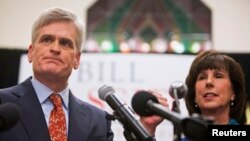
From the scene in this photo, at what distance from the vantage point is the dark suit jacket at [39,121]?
174 cm

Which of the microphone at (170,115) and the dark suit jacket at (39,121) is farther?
the dark suit jacket at (39,121)

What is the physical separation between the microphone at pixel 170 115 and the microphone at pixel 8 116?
0.38 metres

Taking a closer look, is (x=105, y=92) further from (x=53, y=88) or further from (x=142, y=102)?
(x=53, y=88)

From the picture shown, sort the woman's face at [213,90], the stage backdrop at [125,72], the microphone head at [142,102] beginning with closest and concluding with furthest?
the microphone head at [142,102], the woman's face at [213,90], the stage backdrop at [125,72]

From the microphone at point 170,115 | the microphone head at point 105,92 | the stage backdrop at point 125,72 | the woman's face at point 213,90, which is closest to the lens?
the microphone at point 170,115

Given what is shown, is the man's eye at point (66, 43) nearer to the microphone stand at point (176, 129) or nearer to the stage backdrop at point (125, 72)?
the microphone stand at point (176, 129)

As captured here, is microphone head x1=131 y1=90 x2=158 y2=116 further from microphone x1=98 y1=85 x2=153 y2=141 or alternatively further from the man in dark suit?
the man in dark suit

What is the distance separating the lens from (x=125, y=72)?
4.05 m

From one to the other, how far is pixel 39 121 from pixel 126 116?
0.53 meters

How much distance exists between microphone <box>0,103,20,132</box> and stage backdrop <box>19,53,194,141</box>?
260 cm

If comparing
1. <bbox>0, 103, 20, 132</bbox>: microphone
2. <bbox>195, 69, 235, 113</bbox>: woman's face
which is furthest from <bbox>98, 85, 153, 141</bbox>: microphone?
<bbox>195, 69, 235, 113</bbox>: woman's face

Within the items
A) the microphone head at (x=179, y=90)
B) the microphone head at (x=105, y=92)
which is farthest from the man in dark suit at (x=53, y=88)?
the microphone head at (x=179, y=90)

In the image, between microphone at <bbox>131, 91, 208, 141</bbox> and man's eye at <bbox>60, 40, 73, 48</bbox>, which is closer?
microphone at <bbox>131, 91, 208, 141</bbox>

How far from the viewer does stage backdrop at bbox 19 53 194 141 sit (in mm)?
3928
